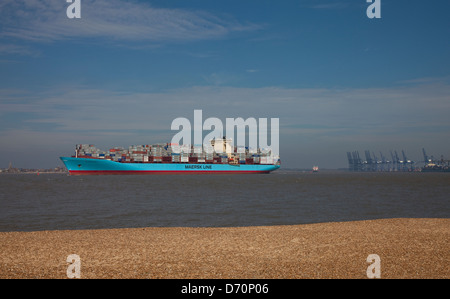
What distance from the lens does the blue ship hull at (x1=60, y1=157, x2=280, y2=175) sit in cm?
12488

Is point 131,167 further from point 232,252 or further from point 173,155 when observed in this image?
point 232,252

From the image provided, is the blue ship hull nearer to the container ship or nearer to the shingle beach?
the container ship

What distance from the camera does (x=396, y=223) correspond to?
17750 millimetres

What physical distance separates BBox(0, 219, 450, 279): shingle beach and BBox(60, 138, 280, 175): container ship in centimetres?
11495

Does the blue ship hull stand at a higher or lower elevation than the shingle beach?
lower

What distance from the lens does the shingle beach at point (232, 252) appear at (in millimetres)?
8750

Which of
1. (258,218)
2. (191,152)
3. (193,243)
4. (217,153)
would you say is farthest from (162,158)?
(193,243)

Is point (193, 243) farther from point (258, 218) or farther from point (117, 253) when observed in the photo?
point (258, 218)

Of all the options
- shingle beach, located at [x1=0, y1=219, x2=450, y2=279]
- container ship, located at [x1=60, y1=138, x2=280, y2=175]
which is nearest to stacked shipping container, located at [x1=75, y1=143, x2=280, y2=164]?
container ship, located at [x1=60, y1=138, x2=280, y2=175]

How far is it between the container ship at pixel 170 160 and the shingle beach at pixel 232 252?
115 metres

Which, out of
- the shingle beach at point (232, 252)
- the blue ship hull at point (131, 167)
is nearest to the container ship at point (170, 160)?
the blue ship hull at point (131, 167)

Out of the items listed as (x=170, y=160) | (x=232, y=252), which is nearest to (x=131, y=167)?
(x=170, y=160)

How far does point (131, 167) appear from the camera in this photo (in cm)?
13288
